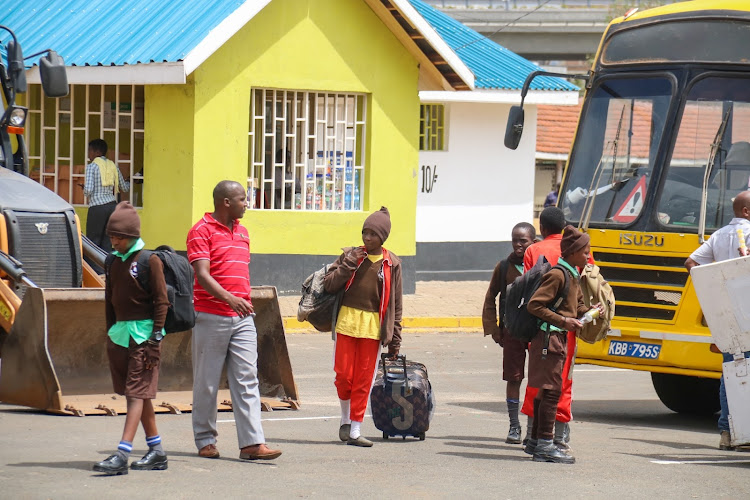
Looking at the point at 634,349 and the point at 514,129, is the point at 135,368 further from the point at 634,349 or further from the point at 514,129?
the point at 514,129

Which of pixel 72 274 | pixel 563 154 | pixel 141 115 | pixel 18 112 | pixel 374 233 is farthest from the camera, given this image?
pixel 563 154

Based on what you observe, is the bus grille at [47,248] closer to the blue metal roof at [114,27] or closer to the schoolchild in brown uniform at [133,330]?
the schoolchild in brown uniform at [133,330]

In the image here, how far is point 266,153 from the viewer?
61.7ft

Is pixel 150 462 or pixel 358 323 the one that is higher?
pixel 358 323

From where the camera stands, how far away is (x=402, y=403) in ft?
30.9

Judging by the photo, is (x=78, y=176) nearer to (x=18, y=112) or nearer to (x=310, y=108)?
(x=310, y=108)

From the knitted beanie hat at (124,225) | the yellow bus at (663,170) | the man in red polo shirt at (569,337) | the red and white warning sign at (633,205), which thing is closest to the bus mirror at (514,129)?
the yellow bus at (663,170)

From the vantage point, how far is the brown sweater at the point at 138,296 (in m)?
7.73

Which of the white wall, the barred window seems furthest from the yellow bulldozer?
the white wall

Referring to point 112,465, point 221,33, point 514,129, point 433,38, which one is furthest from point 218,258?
point 433,38

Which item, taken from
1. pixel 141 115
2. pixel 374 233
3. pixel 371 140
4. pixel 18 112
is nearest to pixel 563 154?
pixel 371 140

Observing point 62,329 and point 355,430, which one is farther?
point 62,329

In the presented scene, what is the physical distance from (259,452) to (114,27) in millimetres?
11533

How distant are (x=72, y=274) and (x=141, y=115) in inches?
294
